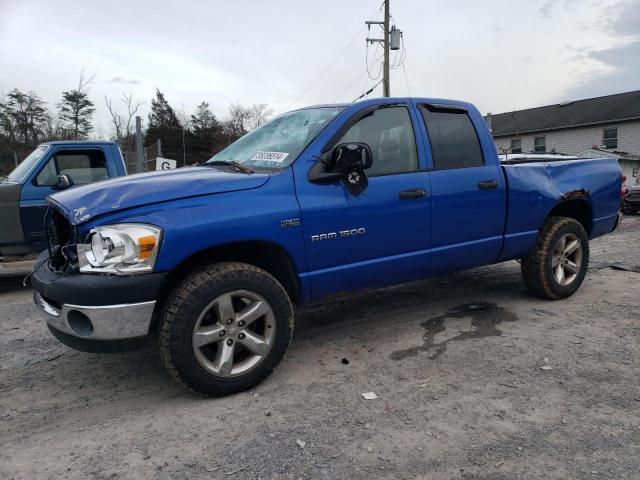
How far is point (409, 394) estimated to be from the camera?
297cm

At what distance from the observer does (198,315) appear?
9.11 feet

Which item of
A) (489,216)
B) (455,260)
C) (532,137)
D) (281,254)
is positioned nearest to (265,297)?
(281,254)

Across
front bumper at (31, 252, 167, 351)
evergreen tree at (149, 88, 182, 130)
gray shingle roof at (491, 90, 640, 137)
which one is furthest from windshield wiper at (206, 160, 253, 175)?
evergreen tree at (149, 88, 182, 130)

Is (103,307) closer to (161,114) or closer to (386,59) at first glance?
(386,59)

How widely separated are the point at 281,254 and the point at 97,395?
1.55 m

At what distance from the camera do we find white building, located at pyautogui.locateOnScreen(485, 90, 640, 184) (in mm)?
27281

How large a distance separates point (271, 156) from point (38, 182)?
14.1ft

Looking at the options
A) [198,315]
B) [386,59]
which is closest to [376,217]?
[198,315]

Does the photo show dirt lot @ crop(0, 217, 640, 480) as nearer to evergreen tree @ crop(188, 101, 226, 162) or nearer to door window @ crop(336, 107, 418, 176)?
door window @ crop(336, 107, 418, 176)

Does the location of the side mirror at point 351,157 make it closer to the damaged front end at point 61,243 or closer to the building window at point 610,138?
the damaged front end at point 61,243

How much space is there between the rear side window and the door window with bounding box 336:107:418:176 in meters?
0.22

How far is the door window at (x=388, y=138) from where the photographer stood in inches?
140

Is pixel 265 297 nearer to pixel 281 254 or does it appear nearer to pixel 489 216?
pixel 281 254

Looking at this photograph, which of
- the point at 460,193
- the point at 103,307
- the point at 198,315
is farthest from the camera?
the point at 460,193
